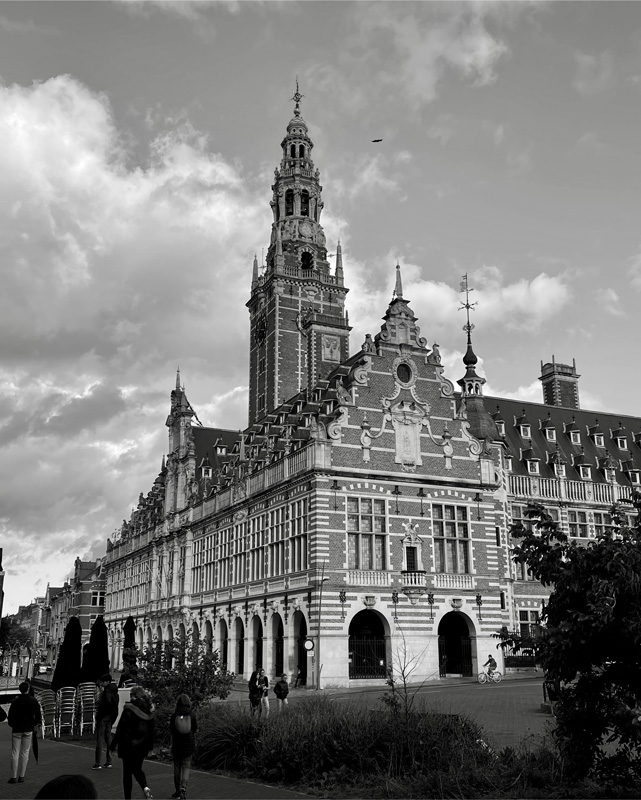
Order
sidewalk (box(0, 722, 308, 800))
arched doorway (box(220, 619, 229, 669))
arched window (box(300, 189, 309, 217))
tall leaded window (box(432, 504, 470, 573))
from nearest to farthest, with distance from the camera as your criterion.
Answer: sidewalk (box(0, 722, 308, 800)) → tall leaded window (box(432, 504, 470, 573)) → arched doorway (box(220, 619, 229, 669)) → arched window (box(300, 189, 309, 217))

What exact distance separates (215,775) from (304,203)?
263 ft

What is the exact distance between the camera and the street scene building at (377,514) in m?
44.3

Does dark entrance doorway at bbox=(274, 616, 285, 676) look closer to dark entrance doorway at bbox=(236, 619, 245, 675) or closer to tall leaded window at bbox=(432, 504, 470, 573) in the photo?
dark entrance doorway at bbox=(236, 619, 245, 675)

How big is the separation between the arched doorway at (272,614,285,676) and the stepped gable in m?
22.7

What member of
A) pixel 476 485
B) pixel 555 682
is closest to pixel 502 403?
pixel 476 485

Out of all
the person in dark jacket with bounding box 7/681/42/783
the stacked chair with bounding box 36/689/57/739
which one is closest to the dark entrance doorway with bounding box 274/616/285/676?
the stacked chair with bounding box 36/689/57/739

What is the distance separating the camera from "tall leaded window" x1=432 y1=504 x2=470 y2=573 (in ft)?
154

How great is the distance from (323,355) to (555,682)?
7251 cm

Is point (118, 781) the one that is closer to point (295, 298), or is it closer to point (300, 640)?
point (300, 640)

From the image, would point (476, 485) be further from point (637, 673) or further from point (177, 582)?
point (637, 673)

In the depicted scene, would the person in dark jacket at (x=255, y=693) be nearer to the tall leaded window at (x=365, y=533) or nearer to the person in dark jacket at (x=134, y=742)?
the person in dark jacket at (x=134, y=742)

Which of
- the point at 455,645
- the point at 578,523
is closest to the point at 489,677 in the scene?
the point at 455,645

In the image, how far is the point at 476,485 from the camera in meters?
48.5

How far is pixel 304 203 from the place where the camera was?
3634 inches
